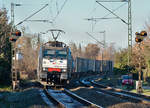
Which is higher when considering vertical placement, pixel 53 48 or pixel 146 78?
pixel 53 48

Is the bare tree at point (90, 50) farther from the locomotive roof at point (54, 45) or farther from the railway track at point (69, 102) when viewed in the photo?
the railway track at point (69, 102)

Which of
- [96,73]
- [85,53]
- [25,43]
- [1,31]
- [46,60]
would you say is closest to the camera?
[46,60]

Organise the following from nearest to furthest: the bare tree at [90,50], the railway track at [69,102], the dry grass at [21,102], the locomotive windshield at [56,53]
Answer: the dry grass at [21,102] < the railway track at [69,102] < the locomotive windshield at [56,53] < the bare tree at [90,50]

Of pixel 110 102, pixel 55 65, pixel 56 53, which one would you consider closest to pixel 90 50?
pixel 56 53

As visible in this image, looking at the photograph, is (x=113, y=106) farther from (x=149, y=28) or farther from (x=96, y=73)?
(x=96, y=73)

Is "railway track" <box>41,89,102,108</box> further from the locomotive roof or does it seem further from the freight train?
the locomotive roof

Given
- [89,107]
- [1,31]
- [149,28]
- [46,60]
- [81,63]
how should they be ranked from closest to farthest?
1. [89,107]
2. [46,60]
3. [1,31]
4. [149,28]
5. [81,63]

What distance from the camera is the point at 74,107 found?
12.0m

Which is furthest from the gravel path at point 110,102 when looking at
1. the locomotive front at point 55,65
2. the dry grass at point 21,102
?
the locomotive front at point 55,65

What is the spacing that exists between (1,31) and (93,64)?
26232 millimetres

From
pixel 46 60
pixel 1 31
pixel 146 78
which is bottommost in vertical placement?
pixel 146 78

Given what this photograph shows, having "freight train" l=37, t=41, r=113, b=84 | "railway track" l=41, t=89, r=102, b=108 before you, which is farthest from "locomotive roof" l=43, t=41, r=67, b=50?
"railway track" l=41, t=89, r=102, b=108

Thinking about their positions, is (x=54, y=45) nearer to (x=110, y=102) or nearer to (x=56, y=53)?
(x=56, y=53)

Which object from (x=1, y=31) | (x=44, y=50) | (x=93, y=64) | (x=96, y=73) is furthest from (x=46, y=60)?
(x=96, y=73)
